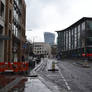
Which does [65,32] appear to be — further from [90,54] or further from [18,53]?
[18,53]

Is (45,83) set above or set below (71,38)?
below

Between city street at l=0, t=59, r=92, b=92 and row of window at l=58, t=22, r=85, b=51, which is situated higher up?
row of window at l=58, t=22, r=85, b=51

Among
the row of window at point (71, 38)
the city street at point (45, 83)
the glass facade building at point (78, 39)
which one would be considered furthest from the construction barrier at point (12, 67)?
the row of window at point (71, 38)

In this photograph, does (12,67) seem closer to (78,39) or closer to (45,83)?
(45,83)

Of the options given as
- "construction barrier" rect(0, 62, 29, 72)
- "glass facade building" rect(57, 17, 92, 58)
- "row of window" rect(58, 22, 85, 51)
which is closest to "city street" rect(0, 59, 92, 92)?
"construction barrier" rect(0, 62, 29, 72)

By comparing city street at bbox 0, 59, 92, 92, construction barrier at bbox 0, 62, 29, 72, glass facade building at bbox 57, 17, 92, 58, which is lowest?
city street at bbox 0, 59, 92, 92

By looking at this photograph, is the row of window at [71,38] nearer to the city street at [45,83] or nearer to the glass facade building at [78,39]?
the glass facade building at [78,39]

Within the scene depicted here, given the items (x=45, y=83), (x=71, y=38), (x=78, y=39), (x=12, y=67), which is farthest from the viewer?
(x=71, y=38)

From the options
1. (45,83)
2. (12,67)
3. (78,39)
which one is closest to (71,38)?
(78,39)

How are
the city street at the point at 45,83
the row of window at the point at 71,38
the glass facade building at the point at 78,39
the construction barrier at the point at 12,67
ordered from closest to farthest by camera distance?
1. the city street at the point at 45,83
2. the construction barrier at the point at 12,67
3. the glass facade building at the point at 78,39
4. the row of window at the point at 71,38

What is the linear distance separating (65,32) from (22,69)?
98255 millimetres

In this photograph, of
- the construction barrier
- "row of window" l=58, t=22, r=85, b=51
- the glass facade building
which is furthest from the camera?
"row of window" l=58, t=22, r=85, b=51

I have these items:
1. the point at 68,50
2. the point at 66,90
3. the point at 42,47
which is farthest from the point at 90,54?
the point at 42,47

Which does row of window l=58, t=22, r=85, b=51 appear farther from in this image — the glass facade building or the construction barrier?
the construction barrier
